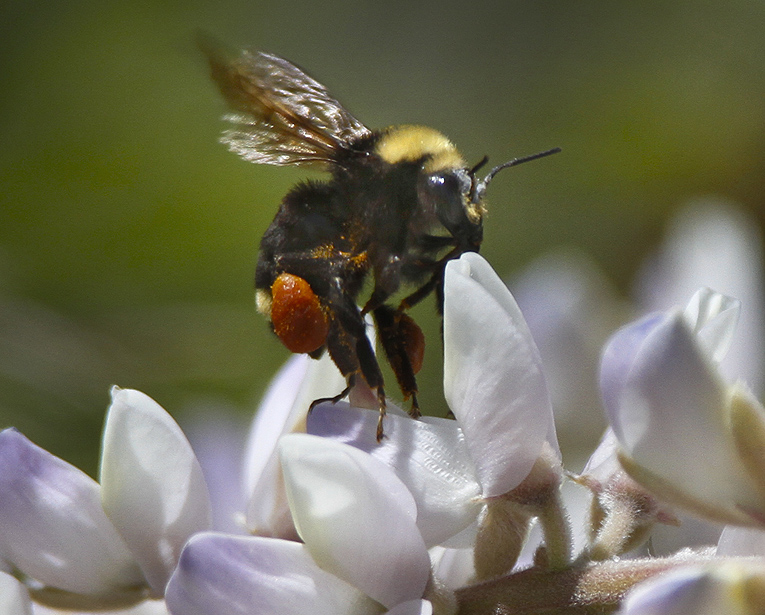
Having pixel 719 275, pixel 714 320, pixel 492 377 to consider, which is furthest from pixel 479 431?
pixel 719 275

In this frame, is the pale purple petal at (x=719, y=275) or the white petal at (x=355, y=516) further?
the pale purple petal at (x=719, y=275)

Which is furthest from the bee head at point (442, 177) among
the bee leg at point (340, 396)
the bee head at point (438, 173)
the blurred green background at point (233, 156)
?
the blurred green background at point (233, 156)

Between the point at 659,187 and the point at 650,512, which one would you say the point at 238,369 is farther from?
the point at 650,512

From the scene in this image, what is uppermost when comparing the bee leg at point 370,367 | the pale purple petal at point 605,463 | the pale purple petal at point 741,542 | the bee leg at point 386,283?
the bee leg at point 386,283

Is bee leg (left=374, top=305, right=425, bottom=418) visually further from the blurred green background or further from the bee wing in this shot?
the blurred green background

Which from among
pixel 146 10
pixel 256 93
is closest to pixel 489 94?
pixel 146 10

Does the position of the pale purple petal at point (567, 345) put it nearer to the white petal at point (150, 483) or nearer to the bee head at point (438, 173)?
the bee head at point (438, 173)
